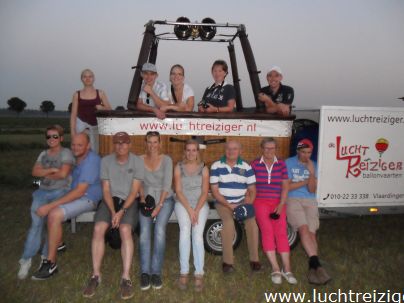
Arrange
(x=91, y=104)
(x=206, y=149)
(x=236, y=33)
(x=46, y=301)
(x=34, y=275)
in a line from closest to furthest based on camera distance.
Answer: (x=46, y=301) < (x=34, y=275) < (x=206, y=149) < (x=91, y=104) < (x=236, y=33)

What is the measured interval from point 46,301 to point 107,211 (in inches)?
41.3

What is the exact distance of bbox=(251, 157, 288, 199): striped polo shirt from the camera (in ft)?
14.9

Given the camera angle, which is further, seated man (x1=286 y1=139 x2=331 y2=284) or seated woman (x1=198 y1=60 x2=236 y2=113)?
seated woman (x1=198 y1=60 x2=236 y2=113)

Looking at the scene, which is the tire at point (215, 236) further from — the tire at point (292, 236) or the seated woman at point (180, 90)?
the seated woman at point (180, 90)

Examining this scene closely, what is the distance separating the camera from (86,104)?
17.6ft

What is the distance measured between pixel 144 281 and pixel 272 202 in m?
1.72

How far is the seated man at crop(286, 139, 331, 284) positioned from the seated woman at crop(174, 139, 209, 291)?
3.47 feet

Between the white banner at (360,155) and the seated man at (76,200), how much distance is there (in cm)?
275

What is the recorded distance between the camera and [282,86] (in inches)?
212

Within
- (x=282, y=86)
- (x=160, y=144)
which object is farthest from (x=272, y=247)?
(x=282, y=86)

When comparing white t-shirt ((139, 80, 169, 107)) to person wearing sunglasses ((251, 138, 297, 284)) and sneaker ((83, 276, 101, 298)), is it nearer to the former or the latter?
person wearing sunglasses ((251, 138, 297, 284))

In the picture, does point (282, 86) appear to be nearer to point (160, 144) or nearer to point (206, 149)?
point (206, 149)

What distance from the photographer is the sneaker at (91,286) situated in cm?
375

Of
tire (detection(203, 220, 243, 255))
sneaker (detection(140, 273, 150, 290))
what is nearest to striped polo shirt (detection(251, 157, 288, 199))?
tire (detection(203, 220, 243, 255))
